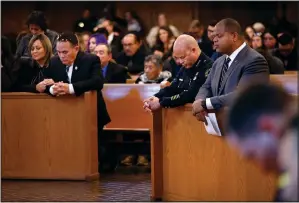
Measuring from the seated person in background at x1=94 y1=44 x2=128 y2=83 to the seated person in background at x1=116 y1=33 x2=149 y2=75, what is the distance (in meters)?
1.24

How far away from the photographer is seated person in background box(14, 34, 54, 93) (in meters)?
8.49

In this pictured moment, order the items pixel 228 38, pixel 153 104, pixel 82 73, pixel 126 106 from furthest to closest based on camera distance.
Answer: pixel 126 106
pixel 82 73
pixel 153 104
pixel 228 38

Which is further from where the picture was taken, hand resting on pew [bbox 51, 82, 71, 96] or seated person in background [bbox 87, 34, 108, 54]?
seated person in background [bbox 87, 34, 108, 54]

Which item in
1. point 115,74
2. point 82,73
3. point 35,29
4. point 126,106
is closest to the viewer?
point 82,73

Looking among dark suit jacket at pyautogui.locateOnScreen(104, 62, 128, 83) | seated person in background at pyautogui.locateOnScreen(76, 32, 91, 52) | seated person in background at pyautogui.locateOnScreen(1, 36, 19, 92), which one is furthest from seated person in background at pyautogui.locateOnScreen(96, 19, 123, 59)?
seated person in background at pyautogui.locateOnScreen(1, 36, 19, 92)

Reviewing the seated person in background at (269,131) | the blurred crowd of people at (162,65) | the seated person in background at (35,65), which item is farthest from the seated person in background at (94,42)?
the seated person in background at (269,131)

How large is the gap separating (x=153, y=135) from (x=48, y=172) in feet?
5.80

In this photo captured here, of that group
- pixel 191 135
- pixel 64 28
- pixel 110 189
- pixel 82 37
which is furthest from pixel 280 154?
pixel 64 28

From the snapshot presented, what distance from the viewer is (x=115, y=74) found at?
10.1m

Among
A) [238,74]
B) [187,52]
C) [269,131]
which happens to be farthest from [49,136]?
[269,131]

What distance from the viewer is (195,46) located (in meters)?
6.74

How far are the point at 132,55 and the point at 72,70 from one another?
326 cm

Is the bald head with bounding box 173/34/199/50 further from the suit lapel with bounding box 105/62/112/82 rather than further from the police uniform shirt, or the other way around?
the suit lapel with bounding box 105/62/112/82

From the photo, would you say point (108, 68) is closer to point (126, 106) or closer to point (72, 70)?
point (126, 106)
